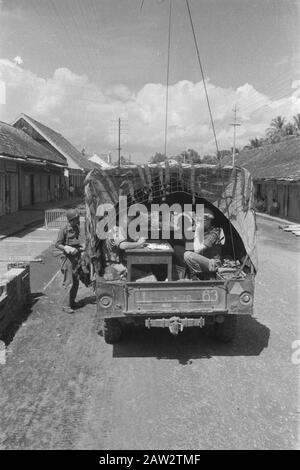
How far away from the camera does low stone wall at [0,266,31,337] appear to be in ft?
23.1

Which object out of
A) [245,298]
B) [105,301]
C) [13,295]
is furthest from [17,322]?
[245,298]

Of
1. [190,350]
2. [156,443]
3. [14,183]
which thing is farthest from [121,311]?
[14,183]

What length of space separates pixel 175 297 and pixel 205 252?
1.28 m

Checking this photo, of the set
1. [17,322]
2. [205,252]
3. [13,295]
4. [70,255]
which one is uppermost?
[205,252]

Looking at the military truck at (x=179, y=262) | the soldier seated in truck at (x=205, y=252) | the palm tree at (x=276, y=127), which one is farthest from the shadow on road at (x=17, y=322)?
the palm tree at (x=276, y=127)

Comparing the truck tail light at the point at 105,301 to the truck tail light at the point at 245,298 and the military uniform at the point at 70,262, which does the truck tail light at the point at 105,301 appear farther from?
the military uniform at the point at 70,262

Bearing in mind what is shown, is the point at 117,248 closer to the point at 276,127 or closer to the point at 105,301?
the point at 105,301

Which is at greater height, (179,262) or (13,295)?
(179,262)

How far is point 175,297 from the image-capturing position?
236 inches

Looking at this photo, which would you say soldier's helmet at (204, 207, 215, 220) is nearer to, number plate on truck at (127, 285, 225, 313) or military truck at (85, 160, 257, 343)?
military truck at (85, 160, 257, 343)

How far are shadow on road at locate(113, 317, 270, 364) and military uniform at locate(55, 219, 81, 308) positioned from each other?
145 centimetres

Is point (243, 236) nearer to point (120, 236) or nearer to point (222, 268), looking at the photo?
point (222, 268)

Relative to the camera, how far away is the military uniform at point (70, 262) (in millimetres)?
8078

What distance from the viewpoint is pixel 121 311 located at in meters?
5.95
